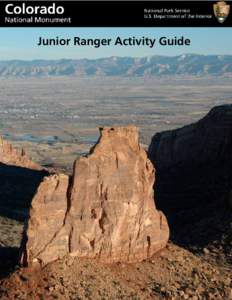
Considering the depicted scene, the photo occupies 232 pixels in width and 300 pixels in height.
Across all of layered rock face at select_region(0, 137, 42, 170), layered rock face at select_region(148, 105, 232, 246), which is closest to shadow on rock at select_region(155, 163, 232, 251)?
layered rock face at select_region(148, 105, 232, 246)

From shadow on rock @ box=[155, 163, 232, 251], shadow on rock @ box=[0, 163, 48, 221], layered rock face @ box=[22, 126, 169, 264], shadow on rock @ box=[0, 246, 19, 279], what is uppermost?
layered rock face @ box=[22, 126, 169, 264]

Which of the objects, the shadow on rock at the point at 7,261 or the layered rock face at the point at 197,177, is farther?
Result: the layered rock face at the point at 197,177

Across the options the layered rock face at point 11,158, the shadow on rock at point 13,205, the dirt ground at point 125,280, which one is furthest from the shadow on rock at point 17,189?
the dirt ground at point 125,280

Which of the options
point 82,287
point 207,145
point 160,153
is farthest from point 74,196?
point 160,153

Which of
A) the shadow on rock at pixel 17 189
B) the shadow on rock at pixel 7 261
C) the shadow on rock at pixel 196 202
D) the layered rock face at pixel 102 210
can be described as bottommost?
the shadow on rock at pixel 17 189

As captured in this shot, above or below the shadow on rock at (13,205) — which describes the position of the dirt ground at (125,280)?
above

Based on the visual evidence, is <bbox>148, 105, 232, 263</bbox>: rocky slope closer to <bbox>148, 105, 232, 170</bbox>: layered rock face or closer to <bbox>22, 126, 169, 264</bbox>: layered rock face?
<bbox>148, 105, 232, 170</bbox>: layered rock face

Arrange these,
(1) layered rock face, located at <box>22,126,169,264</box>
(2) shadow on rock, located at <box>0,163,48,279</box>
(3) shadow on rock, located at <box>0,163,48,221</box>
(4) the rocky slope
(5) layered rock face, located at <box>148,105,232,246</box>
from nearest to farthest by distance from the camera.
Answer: (1) layered rock face, located at <box>22,126,169,264</box> < (2) shadow on rock, located at <box>0,163,48,279</box> < (4) the rocky slope < (5) layered rock face, located at <box>148,105,232,246</box> < (3) shadow on rock, located at <box>0,163,48,221</box>

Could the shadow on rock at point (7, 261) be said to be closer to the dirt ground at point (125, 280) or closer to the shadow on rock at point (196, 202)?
the dirt ground at point (125, 280)

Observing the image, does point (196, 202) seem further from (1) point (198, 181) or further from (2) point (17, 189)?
(2) point (17, 189)

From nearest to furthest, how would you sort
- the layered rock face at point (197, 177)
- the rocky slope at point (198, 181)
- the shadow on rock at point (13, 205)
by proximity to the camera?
the shadow on rock at point (13, 205) < the rocky slope at point (198, 181) < the layered rock face at point (197, 177)

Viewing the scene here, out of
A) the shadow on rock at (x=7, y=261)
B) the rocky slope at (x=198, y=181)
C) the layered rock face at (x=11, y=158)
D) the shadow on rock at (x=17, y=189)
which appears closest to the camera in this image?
the shadow on rock at (x=7, y=261)

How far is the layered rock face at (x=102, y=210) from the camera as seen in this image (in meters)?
51.1

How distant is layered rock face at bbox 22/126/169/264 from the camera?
51062 millimetres
